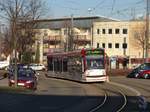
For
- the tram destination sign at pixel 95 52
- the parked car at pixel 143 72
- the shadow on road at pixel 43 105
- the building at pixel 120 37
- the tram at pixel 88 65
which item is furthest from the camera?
the building at pixel 120 37

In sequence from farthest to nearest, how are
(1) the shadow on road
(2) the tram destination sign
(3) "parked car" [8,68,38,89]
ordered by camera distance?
1. (2) the tram destination sign
2. (3) "parked car" [8,68,38,89]
3. (1) the shadow on road

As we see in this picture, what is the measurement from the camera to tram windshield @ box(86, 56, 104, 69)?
48500 mm

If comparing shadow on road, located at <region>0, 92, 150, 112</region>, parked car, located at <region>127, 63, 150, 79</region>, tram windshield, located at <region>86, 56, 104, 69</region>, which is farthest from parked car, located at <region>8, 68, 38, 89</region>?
parked car, located at <region>127, 63, 150, 79</region>

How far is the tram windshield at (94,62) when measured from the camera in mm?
48500

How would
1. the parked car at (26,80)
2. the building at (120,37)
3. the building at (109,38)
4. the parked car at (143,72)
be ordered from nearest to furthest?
the parked car at (26,80) → the parked car at (143,72) → the building at (109,38) → the building at (120,37)

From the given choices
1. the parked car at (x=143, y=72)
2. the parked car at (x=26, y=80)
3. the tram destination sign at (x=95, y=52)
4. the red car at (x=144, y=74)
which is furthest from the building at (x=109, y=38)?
the parked car at (x=26, y=80)

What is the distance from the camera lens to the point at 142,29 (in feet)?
393

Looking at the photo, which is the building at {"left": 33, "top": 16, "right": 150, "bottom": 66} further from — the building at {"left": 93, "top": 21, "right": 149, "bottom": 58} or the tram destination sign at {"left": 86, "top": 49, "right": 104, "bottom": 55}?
the tram destination sign at {"left": 86, "top": 49, "right": 104, "bottom": 55}

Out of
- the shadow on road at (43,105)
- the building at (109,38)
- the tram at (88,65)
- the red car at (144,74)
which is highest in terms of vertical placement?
the building at (109,38)

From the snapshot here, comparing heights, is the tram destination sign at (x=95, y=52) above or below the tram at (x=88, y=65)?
above

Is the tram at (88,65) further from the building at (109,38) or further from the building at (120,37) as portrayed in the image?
the building at (120,37)

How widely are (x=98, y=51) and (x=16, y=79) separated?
12.1m

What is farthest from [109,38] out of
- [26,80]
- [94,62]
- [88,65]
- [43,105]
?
[43,105]

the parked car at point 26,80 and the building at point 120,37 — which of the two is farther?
the building at point 120,37
